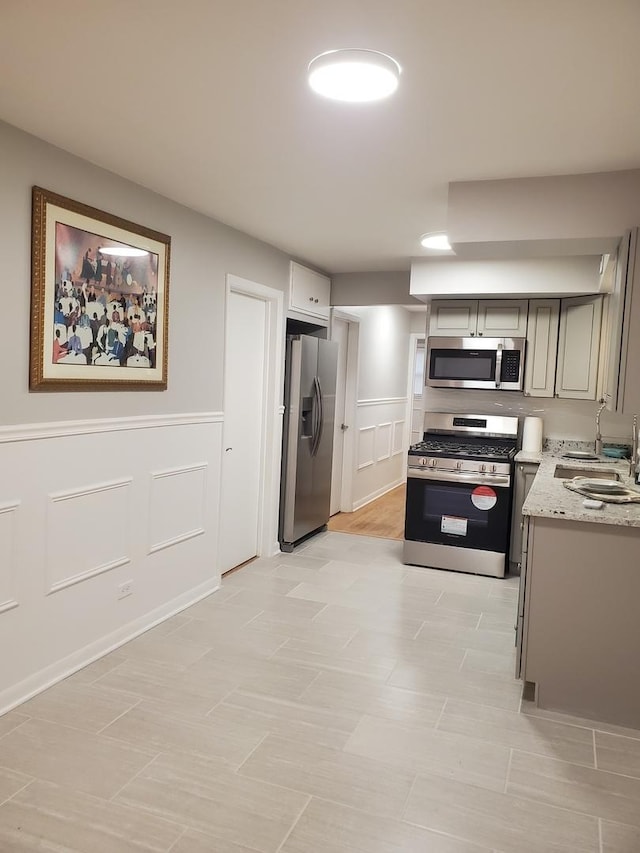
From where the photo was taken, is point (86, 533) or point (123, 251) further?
point (123, 251)

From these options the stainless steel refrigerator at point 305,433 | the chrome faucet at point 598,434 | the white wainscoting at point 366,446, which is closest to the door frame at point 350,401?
the white wainscoting at point 366,446

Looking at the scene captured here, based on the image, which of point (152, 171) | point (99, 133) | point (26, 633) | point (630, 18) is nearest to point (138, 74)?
point (99, 133)

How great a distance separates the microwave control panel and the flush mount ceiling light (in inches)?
129

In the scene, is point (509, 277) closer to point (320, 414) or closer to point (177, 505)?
point (320, 414)

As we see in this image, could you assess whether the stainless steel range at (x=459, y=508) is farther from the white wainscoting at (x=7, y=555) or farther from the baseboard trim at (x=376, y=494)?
the white wainscoting at (x=7, y=555)

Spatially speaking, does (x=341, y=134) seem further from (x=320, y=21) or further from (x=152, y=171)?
(x=152, y=171)

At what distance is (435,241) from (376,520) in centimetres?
323

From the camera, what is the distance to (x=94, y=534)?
3.20 meters

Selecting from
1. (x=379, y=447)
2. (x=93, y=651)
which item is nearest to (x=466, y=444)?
(x=379, y=447)

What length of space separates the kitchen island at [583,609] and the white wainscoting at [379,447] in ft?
13.4

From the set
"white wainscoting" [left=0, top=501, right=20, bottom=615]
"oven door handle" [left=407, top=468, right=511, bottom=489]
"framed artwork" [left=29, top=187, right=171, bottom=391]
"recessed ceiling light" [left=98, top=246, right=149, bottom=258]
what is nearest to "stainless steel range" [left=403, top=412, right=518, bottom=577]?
"oven door handle" [left=407, top=468, right=511, bottom=489]

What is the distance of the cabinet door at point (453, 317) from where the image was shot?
527 cm

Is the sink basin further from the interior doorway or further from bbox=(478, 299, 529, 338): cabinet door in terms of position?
the interior doorway

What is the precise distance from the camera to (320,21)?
1768mm
